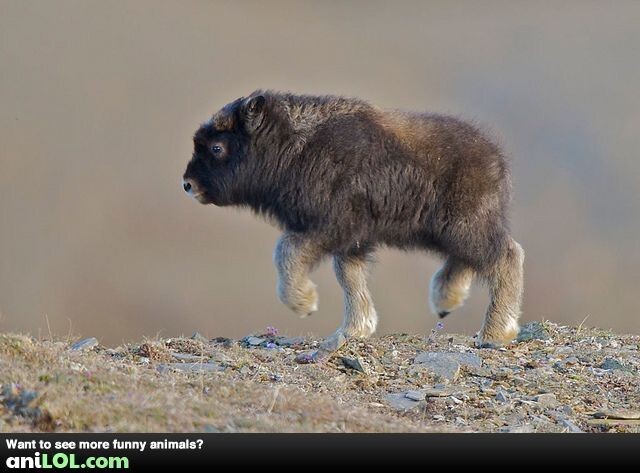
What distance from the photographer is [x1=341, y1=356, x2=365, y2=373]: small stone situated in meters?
10.9

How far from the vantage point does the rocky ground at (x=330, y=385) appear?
7.53 metres

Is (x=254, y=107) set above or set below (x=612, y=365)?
above

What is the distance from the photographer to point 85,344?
1192 cm

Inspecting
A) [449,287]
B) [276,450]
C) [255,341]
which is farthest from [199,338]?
[276,450]

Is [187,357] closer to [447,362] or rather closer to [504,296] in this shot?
[447,362]

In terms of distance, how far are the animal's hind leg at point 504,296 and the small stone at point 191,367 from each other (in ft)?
12.0

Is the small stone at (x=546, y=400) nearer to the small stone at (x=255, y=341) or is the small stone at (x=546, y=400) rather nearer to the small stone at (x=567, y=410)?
the small stone at (x=567, y=410)

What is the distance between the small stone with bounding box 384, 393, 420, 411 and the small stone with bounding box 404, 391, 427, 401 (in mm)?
38

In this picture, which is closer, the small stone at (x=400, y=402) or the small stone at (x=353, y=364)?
the small stone at (x=400, y=402)

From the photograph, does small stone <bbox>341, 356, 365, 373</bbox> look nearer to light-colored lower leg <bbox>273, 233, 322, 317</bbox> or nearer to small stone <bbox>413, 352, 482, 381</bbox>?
small stone <bbox>413, 352, 482, 381</bbox>

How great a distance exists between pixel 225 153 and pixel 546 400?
4911mm

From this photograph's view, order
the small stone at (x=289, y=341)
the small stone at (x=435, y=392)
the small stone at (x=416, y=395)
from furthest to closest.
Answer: the small stone at (x=289, y=341), the small stone at (x=435, y=392), the small stone at (x=416, y=395)

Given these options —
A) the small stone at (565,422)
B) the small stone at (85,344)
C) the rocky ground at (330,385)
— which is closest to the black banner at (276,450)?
the rocky ground at (330,385)

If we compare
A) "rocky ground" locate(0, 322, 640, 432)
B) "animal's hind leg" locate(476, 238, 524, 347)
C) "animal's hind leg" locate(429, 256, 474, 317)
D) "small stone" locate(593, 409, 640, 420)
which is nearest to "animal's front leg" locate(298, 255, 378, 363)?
"rocky ground" locate(0, 322, 640, 432)
